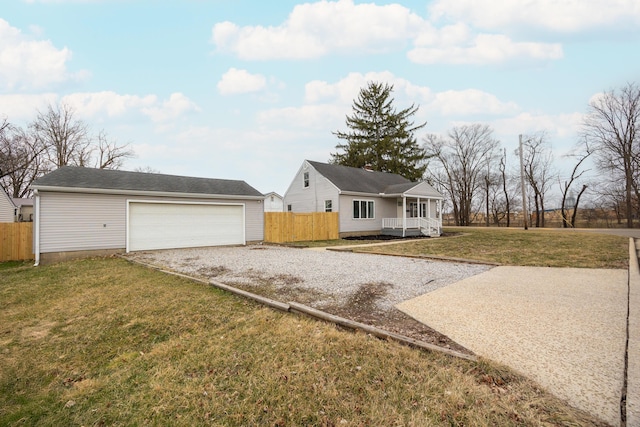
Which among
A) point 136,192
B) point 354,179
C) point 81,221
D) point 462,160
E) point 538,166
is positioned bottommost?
point 81,221

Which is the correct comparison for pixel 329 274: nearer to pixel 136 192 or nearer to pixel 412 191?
pixel 136 192

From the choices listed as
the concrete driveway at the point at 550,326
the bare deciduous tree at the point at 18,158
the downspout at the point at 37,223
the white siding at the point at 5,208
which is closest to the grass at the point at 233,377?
the concrete driveway at the point at 550,326

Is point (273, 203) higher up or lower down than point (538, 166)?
lower down

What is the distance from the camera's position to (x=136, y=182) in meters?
12.6

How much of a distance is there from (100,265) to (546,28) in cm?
1758

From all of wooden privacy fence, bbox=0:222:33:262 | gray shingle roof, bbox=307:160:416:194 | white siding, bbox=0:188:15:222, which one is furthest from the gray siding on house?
white siding, bbox=0:188:15:222

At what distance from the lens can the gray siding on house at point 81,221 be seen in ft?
33.5

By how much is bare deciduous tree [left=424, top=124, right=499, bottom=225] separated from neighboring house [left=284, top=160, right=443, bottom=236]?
16.1 metres

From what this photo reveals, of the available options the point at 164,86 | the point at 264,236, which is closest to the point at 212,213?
the point at 264,236

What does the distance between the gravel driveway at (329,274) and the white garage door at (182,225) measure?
1.90 meters

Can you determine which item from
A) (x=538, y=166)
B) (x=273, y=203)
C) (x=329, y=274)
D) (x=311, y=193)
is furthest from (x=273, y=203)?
(x=329, y=274)

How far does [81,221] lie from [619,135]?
1578 inches

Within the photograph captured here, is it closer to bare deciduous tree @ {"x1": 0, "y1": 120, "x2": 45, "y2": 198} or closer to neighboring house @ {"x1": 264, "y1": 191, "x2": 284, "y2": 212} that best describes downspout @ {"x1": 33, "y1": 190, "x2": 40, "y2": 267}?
bare deciduous tree @ {"x1": 0, "y1": 120, "x2": 45, "y2": 198}

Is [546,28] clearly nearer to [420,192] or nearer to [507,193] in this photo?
[420,192]
